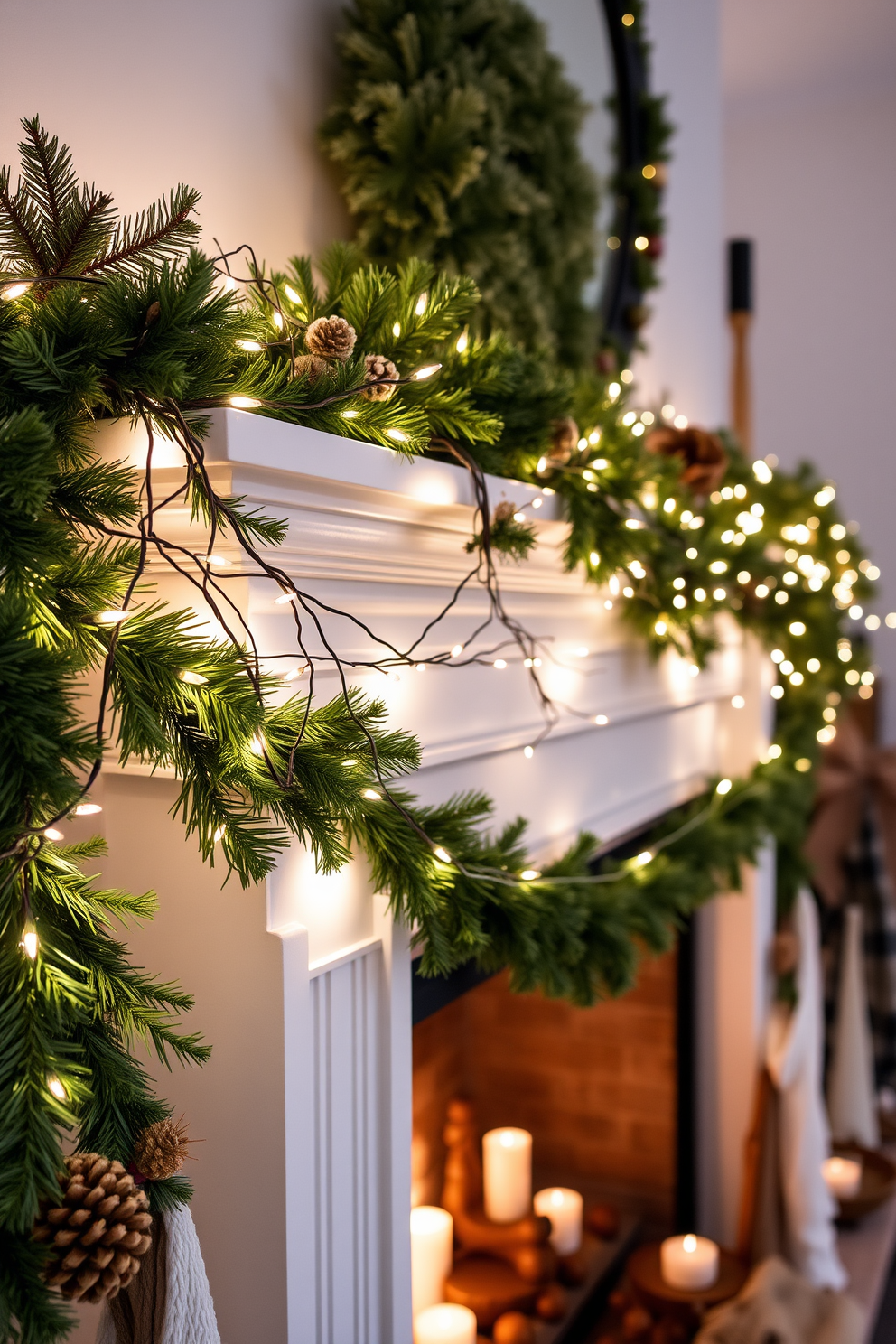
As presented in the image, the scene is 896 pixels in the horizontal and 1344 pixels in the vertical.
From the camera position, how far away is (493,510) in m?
0.89

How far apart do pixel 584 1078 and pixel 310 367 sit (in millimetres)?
1617

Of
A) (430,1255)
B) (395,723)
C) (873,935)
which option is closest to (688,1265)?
(430,1255)

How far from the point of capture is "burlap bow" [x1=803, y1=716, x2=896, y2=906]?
2377 millimetres

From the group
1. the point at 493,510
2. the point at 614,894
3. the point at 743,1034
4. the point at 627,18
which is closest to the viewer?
the point at 493,510

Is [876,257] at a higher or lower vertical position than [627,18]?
higher

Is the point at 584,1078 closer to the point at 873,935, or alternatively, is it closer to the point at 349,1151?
the point at 873,935

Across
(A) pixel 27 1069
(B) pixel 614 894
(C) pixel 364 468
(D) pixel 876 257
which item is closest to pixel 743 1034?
(B) pixel 614 894

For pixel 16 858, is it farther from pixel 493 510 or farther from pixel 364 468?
pixel 493 510

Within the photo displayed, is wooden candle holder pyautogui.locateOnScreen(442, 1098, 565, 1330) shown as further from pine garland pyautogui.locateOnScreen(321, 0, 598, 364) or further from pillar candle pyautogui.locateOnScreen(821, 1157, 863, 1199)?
pine garland pyautogui.locateOnScreen(321, 0, 598, 364)

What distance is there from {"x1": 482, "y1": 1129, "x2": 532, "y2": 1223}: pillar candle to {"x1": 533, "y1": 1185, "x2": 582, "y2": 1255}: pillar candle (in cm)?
9

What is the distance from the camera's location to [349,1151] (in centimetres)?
80

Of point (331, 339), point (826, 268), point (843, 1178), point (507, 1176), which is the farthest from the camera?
point (826, 268)

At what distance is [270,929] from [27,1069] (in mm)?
236

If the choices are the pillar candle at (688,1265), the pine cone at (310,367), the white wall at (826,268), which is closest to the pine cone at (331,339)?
the pine cone at (310,367)
